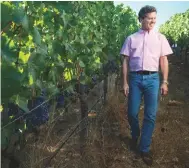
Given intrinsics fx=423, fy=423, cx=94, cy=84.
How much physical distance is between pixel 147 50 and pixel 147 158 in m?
1.14

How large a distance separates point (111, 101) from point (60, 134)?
5.23ft

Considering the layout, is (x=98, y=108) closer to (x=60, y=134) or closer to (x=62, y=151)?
(x=60, y=134)

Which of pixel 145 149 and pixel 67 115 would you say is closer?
pixel 145 149

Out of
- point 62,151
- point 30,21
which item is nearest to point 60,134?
point 62,151

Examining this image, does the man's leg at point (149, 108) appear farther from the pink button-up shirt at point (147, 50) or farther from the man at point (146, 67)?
the pink button-up shirt at point (147, 50)

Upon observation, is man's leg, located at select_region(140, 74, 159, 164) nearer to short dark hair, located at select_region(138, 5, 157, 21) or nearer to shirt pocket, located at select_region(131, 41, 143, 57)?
shirt pocket, located at select_region(131, 41, 143, 57)

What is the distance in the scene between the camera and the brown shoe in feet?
14.4

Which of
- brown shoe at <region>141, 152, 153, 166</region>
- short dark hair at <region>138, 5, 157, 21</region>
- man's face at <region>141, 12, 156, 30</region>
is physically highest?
short dark hair at <region>138, 5, 157, 21</region>

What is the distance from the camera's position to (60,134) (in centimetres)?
502

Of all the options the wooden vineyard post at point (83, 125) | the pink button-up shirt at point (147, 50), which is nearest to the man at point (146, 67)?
the pink button-up shirt at point (147, 50)

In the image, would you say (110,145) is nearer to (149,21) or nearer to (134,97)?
(134,97)

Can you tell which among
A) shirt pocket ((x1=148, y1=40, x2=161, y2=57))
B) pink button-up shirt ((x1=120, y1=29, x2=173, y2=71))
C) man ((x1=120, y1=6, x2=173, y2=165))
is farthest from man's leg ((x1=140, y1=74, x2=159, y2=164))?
shirt pocket ((x1=148, y1=40, x2=161, y2=57))

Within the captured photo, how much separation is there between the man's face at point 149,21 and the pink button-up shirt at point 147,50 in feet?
0.28

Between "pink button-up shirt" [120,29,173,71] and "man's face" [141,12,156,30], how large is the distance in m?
0.09
